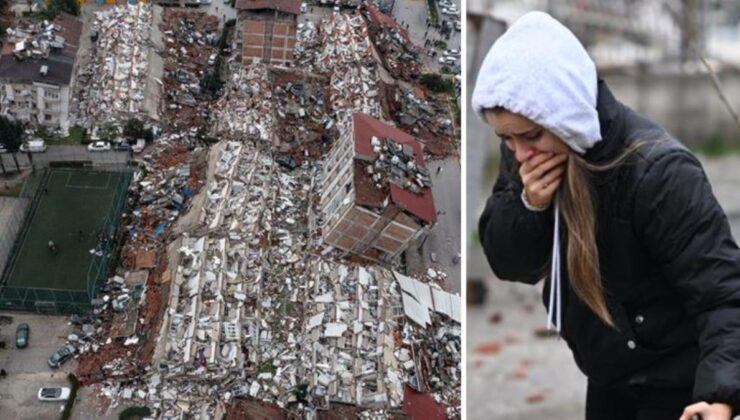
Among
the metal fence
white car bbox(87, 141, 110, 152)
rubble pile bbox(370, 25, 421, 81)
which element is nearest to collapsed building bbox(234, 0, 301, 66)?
rubble pile bbox(370, 25, 421, 81)

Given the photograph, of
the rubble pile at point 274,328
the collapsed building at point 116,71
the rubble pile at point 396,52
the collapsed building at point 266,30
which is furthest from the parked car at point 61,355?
the rubble pile at point 396,52

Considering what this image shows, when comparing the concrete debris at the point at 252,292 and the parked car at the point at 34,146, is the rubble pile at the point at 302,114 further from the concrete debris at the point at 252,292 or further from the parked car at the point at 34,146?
the parked car at the point at 34,146

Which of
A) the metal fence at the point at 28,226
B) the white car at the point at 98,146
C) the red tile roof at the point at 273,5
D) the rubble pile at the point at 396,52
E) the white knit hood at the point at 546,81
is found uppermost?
the white knit hood at the point at 546,81

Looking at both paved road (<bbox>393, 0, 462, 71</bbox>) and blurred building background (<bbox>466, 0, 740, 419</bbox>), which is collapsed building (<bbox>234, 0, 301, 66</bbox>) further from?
blurred building background (<bbox>466, 0, 740, 419</bbox>)

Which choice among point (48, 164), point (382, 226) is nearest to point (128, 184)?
point (48, 164)

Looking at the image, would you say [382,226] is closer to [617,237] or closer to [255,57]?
[255,57]

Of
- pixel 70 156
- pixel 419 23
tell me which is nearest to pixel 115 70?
pixel 70 156
